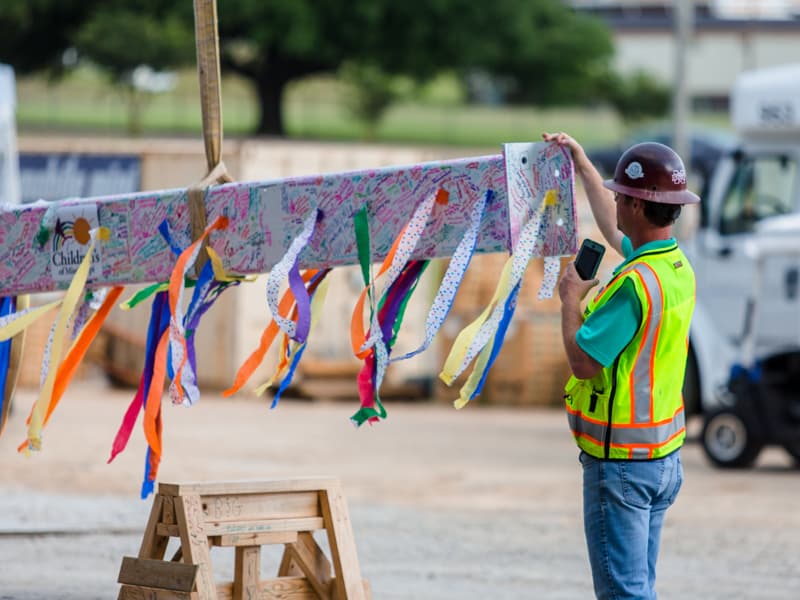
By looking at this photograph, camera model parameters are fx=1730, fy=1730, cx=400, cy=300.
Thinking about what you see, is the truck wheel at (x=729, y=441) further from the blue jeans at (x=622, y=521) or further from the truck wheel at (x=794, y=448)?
the blue jeans at (x=622, y=521)

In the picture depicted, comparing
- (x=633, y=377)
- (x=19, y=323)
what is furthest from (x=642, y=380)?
(x=19, y=323)

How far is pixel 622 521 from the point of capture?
17.7 feet

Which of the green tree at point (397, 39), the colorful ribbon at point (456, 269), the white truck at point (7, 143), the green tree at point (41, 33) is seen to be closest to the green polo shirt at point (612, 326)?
the colorful ribbon at point (456, 269)

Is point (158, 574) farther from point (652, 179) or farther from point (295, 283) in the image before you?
point (652, 179)

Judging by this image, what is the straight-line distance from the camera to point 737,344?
57.8 ft

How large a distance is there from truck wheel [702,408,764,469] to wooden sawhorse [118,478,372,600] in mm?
9365

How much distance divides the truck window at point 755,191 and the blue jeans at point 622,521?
1305cm

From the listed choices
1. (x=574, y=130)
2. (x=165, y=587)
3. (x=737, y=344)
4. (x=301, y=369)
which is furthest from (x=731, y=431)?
(x=574, y=130)

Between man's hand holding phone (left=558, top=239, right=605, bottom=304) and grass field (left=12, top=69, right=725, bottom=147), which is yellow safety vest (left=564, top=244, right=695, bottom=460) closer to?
man's hand holding phone (left=558, top=239, right=605, bottom=304)

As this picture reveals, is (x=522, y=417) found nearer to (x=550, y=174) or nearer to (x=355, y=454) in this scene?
(x=355, y=454)

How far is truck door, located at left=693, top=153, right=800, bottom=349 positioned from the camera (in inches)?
704

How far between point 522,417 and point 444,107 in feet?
136

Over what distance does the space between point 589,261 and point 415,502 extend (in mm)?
7740

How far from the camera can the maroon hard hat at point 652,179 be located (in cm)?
549
